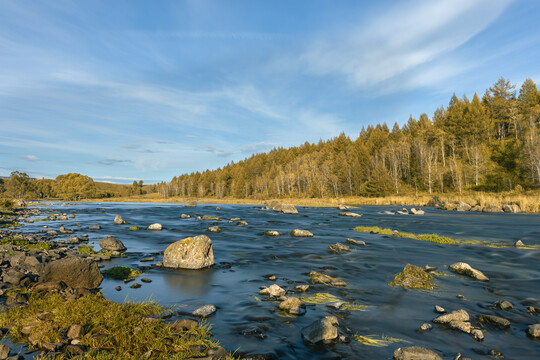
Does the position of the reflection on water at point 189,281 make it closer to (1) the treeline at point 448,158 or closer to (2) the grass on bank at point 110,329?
(2) the grass on bank at point 110,329

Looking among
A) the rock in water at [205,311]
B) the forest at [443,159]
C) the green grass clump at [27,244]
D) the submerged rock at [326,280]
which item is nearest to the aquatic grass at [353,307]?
the submerged rock at [326,280]

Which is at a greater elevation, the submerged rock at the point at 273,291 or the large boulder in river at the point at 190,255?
the large boulder in river at the point at 190,255

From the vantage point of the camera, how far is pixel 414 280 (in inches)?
407

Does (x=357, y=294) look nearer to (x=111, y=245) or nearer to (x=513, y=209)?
(x=111, y=245)

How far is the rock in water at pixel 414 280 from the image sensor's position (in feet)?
32.9

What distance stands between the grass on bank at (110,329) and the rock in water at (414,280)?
794 cm

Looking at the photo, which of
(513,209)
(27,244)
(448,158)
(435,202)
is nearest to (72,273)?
(27,244)

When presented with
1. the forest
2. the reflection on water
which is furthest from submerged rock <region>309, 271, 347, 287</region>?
the forest

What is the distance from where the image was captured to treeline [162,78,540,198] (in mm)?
73000

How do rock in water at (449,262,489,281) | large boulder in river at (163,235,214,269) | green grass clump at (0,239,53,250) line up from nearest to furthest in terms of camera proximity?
rock in water at (449,262,489,281)
large boulder in river at (163,235,214,269)
green grass clump at (0,239,53,250)

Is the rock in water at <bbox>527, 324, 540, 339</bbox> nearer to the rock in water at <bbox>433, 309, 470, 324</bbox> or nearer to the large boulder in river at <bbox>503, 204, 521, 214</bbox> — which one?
the rock in water at <bbox>433, 309, 470, 324</bbox>

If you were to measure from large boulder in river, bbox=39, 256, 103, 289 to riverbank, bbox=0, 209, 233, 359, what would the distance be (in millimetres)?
30

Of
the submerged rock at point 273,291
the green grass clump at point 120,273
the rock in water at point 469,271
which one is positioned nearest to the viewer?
the submerged rock at point 273,291

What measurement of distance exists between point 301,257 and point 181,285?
294 inches
